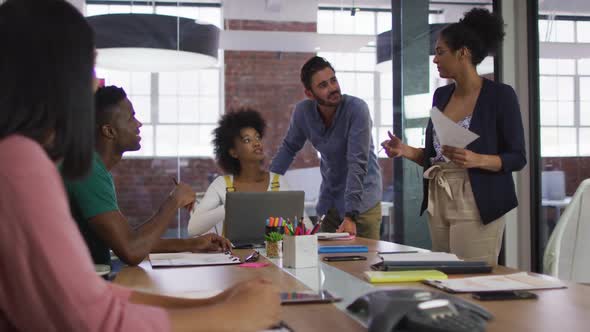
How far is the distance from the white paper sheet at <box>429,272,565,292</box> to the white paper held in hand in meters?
0.89

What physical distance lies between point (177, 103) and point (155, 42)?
0.68 metres

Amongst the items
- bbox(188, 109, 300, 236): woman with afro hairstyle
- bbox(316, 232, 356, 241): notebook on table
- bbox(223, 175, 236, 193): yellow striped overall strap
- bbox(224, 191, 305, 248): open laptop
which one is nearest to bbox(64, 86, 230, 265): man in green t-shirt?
bbox(224, 191, 305, 248): open laptop

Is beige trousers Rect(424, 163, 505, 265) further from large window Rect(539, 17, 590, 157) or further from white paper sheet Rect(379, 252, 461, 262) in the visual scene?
large window Rect(539, 17, 590, 157)

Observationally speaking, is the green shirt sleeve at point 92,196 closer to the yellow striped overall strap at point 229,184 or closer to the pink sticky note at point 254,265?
the pink sticky note at point 254,265

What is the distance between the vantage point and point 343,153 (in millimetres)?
3555

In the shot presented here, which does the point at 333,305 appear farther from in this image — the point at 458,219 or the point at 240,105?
the point at 240,105

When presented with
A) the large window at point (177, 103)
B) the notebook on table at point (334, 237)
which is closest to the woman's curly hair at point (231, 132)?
the notebook on table at point (334, 237)

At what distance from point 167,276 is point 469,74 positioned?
1516 millimetres

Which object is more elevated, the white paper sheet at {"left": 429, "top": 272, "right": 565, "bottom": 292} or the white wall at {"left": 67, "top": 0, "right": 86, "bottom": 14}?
the white wall at {"left": 67, "top": 0, "right": 86, "bottom": 14}

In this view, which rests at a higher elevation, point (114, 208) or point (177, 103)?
point (177, 103)

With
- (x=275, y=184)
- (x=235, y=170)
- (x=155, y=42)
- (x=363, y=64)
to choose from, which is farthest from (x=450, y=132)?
(x=155, y=42)

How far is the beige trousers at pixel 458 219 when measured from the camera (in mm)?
2432

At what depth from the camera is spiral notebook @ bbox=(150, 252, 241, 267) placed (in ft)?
6.66

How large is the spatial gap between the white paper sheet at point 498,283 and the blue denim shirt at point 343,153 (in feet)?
5.73
